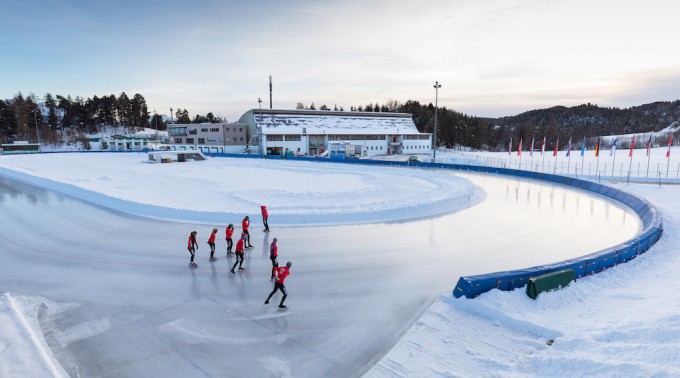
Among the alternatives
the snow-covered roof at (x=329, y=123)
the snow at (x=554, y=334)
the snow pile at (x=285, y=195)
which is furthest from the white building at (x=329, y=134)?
the snow at (x=554, y=334)

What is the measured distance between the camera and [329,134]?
62.2m

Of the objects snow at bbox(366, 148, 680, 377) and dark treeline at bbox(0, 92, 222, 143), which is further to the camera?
dark treeline at bbox(0, 92, 222, 143)

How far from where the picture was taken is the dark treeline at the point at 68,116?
9238cm

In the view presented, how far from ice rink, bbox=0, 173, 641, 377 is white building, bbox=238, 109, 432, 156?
4203 centimetres

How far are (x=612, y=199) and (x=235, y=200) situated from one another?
78.6 ft

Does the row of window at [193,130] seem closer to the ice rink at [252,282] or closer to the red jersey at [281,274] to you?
the ice rink at [252,282]

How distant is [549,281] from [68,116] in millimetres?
134632

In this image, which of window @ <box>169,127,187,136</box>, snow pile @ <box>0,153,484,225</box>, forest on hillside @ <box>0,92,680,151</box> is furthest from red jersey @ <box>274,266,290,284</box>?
forest on hillside @ <box>0,92,680,151</box>

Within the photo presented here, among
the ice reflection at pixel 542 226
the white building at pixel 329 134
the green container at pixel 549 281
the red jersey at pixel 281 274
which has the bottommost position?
the ice reflection at pixel 542 226

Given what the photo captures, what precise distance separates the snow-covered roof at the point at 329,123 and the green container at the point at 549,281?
178ft

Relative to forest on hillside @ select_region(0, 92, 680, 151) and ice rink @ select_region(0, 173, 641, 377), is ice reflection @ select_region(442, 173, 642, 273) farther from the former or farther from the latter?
forest on hillside @ select_region(0, 92, 680, 151)

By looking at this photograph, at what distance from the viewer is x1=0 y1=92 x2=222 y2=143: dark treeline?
92.4 meters

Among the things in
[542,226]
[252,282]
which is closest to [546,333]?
[252,282]

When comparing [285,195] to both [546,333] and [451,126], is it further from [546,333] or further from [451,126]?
[451,126]
